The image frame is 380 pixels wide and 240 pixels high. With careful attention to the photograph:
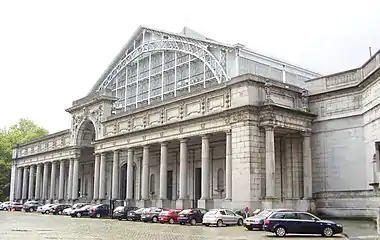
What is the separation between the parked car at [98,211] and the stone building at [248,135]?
14.0 ft

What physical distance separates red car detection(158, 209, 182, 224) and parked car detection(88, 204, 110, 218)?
12.7m

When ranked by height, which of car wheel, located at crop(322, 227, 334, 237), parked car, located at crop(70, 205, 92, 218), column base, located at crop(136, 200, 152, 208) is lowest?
parked car, located at crop(70, 205, 92, 218)

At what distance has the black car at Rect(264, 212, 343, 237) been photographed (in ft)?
83.0

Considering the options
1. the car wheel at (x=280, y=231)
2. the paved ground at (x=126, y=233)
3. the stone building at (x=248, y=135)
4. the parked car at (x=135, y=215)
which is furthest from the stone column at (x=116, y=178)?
the car wheel at (x=280, y=231)

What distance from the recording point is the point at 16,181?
89625 mm

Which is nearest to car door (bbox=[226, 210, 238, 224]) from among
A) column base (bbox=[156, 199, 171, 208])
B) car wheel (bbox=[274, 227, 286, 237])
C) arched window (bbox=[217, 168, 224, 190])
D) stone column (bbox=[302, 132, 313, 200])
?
car wheel (bbox=[274, 227, 286, 237])

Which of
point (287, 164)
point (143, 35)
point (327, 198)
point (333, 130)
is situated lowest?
point (327, 198)

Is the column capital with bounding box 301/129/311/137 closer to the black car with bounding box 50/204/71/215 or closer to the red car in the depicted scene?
the red car

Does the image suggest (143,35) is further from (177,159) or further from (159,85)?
(177,159)

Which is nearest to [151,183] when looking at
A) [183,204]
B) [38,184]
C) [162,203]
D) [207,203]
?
[162,203]

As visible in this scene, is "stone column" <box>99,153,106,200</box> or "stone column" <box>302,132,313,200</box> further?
"stone column" <box>99,153,106,200</box>

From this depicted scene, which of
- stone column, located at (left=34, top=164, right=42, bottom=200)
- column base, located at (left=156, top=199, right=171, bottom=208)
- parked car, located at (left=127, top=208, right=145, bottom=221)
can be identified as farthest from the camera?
stone column, located at (left=34, top=164, right=42, bottom=200)

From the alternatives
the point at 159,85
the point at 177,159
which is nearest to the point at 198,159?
the point at 177,159

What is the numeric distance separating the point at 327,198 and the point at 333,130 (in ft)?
20.7
